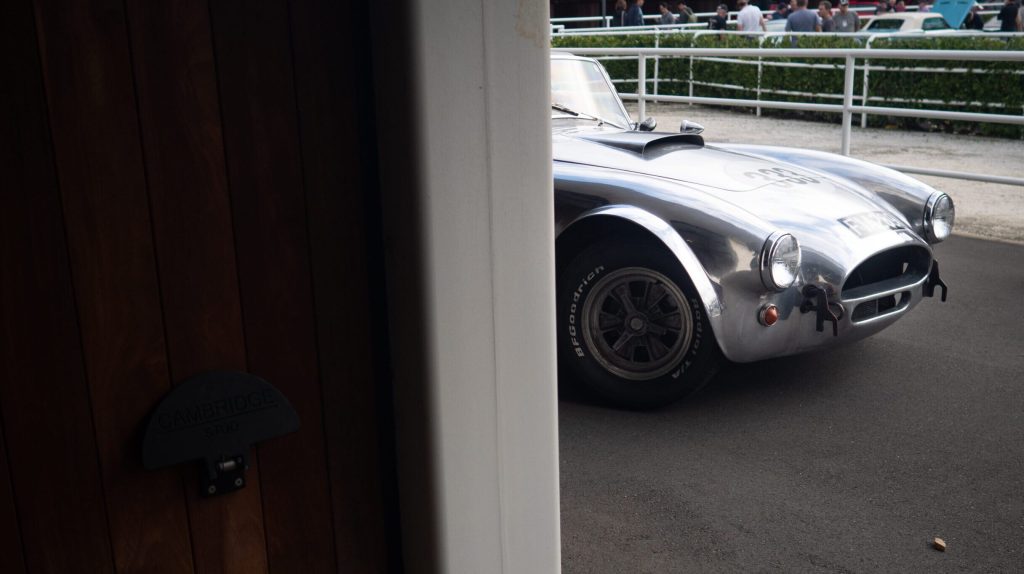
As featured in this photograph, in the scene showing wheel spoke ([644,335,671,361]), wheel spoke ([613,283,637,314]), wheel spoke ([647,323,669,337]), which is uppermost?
wheel spoke ([613,283,637,314])

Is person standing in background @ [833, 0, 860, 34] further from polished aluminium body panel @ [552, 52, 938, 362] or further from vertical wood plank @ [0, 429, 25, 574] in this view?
vertical wood plank @ [0, 429, 25, 574]

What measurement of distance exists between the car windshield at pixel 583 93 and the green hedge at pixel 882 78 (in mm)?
8088

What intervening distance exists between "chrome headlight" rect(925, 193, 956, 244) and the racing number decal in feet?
2.03

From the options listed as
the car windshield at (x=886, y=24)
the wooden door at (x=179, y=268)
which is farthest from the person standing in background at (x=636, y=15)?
the wooden door at (x=179, y=268)

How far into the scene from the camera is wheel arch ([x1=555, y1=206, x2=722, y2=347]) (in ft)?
12.5

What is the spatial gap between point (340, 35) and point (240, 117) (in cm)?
22

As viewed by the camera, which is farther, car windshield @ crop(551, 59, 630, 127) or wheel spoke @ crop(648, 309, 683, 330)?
car windshield @ crop(551, 59, 630, 127)

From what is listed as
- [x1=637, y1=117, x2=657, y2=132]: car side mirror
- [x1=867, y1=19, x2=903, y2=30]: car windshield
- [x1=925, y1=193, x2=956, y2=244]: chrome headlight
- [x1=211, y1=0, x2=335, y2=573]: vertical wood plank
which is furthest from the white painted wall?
[x1=867, y1=19, x2=903, y2=30]: car windshield

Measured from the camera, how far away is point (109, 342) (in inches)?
60.4

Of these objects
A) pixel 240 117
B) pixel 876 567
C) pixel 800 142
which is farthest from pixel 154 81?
pixel 800 142

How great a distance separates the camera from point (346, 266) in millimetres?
1746

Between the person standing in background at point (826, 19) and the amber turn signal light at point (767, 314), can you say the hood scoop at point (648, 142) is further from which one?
the person standing in background at point (826, 19)

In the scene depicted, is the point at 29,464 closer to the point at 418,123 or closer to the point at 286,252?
the point at 286,252

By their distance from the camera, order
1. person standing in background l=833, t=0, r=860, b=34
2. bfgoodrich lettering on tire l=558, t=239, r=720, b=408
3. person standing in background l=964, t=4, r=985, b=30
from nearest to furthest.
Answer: bfgoodrich lettering on tire l=558, t=239, r=720, b=408 < person standing in background l=833, t=0, r=860, b=34 < person standing in background l=964, t=4, r=985, b=30
